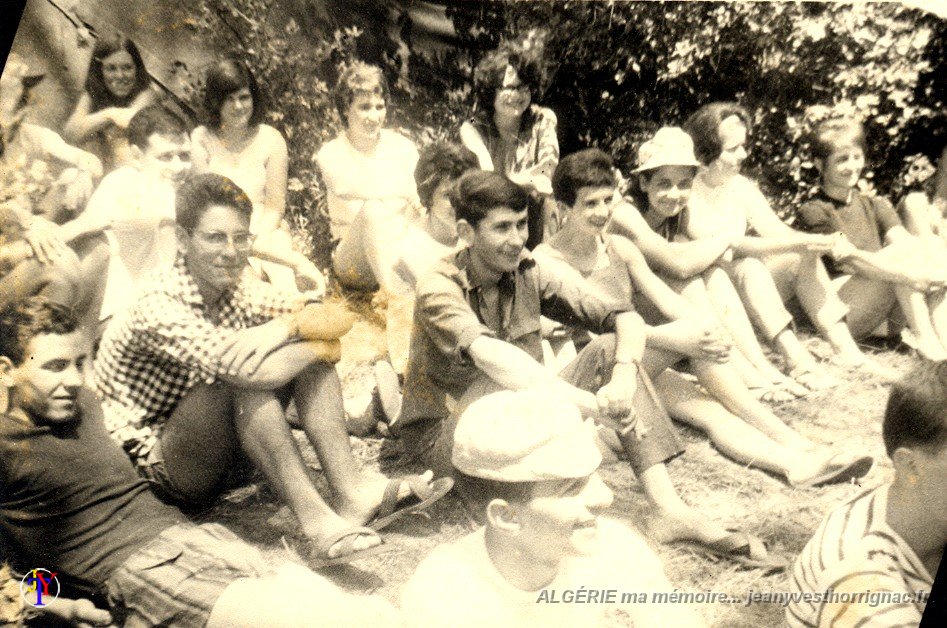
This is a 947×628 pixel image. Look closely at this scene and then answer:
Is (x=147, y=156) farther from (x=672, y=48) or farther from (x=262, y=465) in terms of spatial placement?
(x=672, y=48)

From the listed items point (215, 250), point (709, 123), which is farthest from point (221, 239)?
point (709, 123)

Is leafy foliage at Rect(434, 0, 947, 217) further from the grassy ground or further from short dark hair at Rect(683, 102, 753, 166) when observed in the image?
the grassy ground

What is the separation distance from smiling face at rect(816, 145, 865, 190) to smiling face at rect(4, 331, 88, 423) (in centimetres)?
241

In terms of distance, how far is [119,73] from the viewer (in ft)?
9.37

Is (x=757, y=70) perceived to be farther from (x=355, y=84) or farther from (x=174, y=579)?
(x=174, y=579)

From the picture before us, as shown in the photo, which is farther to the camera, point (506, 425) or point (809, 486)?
point (809, 486)

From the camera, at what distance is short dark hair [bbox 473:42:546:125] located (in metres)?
2.94

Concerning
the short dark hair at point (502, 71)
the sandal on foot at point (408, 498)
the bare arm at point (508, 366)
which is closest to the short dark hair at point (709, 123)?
the short dark hair at point (502, 71)

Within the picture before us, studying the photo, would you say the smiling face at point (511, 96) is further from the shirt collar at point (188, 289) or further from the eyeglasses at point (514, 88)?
the shirt collar at point (188, 289)

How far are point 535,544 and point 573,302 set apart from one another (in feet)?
2.41

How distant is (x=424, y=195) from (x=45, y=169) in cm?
112

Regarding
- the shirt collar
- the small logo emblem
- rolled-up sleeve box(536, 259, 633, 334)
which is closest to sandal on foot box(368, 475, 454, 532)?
rolled-up sleeve box(536, 259, 633, 334)

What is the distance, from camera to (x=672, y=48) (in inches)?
118

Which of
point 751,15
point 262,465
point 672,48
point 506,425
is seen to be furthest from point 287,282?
point 751,15
